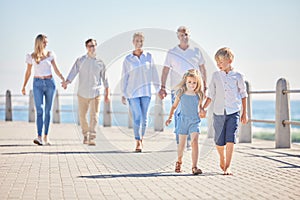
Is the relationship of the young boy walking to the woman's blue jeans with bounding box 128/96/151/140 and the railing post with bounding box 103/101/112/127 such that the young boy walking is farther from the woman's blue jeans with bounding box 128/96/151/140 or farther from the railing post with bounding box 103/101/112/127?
the railing post with bounding box 103/101/112/127

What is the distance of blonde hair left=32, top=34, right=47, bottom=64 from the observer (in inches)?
471

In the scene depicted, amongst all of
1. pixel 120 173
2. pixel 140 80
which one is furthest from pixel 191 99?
pixel 140 80

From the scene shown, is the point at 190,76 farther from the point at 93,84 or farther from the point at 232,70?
the point at 93,84

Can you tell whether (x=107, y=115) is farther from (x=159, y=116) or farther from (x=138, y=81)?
(x=138, y=81)

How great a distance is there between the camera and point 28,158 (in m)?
9.76

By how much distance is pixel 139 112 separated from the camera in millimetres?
11156

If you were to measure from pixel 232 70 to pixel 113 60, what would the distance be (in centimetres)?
468

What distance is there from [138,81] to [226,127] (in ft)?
10.9

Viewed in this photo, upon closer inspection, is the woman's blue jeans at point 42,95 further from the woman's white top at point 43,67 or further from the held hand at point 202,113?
the held hand at point 202,113

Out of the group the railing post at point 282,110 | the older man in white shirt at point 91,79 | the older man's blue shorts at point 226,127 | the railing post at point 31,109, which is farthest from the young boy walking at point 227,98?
the railing post at point 31,109

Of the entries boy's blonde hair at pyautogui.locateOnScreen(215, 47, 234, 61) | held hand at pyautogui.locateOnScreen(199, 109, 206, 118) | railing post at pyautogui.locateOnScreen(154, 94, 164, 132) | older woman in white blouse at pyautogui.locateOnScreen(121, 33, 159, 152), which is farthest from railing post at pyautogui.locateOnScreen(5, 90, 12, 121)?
boy's blonde hair at pyautogui.locateOnScreen(215, 47, 234, 61)

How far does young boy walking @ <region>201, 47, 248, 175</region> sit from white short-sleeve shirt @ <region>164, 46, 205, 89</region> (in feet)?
6.97

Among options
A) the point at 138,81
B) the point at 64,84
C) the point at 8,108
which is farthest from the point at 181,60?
the point at 8,108

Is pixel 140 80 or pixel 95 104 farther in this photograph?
pixel 95 104
